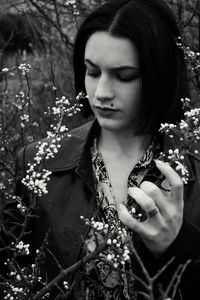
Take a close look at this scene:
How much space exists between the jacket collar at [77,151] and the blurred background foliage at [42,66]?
394mm

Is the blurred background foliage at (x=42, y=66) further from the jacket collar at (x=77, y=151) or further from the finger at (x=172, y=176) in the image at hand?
the finger at (x=172, y=176)

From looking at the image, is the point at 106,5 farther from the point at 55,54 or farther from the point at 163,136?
the point at 55,54

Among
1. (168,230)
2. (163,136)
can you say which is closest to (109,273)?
(168,230)

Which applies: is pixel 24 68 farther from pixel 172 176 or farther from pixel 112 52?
pixel 172 176

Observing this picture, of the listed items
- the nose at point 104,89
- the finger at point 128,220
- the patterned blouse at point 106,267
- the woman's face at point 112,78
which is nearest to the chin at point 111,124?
the woman's face at point 112,78

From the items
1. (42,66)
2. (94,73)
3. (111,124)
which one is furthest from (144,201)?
(42,66)

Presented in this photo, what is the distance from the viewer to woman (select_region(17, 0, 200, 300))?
2.21 metres

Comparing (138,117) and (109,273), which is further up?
(138,117)

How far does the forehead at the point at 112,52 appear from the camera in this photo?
218cm

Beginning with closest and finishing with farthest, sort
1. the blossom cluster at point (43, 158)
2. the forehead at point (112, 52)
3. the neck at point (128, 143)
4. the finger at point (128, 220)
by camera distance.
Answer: the finger at point (128, 220) → the blossom cluster at point (43, 158) → the forehead at point (112, 52) → the neck at point (128, 143)

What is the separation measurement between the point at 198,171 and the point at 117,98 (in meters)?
0.55

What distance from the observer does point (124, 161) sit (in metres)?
2.51

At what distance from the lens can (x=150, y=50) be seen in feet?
7.36

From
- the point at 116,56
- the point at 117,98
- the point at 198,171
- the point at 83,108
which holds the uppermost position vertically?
the point at 116,56
